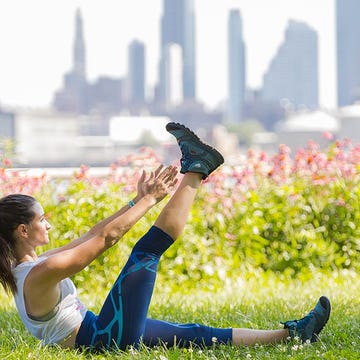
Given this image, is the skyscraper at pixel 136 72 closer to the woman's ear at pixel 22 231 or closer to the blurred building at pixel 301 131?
the blurred building at pixel 301 131

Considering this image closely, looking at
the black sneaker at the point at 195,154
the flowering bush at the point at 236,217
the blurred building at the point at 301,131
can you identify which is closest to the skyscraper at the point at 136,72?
the blurred building at the point at 301,131

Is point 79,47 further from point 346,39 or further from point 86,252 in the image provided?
point 86,252

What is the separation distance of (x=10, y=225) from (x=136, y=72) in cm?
17316

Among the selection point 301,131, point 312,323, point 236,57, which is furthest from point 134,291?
point 236,57

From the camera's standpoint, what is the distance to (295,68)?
173 m

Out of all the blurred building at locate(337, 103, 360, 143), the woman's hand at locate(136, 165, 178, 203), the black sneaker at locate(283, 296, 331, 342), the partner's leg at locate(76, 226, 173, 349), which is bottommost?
the black sneaker at locate(283, 296, 331, 342)

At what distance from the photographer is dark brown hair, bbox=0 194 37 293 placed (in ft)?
8.78

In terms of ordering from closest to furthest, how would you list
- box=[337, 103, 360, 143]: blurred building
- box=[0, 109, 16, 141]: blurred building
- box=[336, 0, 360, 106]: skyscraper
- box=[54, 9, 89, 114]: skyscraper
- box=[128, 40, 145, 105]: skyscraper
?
1. box=[337, 103, 360, 143]: blurred building
2. box=[0, 109, 16, 141]: blurred building
3. box=[54, 9, 89, 114]: skyscraper
4. box=[336, 0, 360, 106]: skyscraper
5. box=[128, 40, 145, 105]: skyscraper

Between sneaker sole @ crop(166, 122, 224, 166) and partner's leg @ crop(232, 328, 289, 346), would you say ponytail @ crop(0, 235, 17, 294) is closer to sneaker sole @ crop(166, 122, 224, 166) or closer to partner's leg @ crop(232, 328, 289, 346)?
sneaker sole @ crop(166, 122, 224, 166)

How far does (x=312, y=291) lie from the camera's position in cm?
441

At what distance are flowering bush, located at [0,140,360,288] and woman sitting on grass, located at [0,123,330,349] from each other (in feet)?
6.65

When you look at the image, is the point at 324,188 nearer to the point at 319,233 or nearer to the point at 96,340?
the point at 319,233

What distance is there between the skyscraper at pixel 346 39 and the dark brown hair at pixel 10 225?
516 feet

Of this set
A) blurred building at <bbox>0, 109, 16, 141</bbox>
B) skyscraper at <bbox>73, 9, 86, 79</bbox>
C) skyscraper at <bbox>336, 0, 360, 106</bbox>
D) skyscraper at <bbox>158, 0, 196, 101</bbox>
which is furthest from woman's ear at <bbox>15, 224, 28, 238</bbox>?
skyscraper at <bbox>73, 9, 86, 79</bbox>
